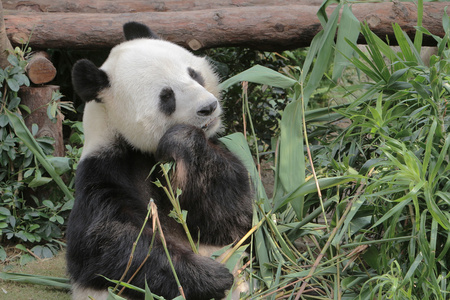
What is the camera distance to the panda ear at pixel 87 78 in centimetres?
320

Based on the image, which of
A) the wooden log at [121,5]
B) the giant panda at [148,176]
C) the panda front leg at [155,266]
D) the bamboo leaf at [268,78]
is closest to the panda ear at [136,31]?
the giant panda at [148,176]

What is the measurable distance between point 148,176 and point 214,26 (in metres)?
2.32

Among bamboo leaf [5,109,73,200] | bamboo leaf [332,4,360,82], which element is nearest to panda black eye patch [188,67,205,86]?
bamboo leaf [332,4,360,82]

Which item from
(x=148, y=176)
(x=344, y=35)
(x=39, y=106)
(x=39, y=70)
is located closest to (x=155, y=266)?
(x=148, y=176)

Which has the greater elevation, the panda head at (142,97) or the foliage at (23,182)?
the panda head at (142,97)

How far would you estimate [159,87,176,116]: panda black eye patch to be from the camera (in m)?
3.17

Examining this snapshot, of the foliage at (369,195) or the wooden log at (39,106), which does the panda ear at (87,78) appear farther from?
the wooden log at (39,106)

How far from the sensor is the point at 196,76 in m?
3.38

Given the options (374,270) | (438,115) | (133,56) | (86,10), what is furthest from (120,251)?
(86,10)

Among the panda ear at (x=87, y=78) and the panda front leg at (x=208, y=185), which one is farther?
the panda ear at (x=87, y=78)

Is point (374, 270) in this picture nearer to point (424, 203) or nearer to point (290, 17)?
point (424, 203)

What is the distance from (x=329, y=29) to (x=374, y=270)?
1333 millimetres

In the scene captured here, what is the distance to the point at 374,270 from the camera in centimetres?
271

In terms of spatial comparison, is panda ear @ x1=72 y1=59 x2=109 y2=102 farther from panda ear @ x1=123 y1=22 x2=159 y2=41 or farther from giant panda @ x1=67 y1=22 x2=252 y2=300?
panda ear @ x1=123 y1=22 x2=159 y2=41
